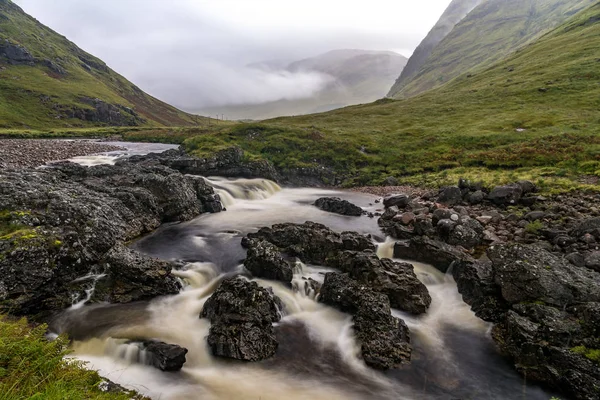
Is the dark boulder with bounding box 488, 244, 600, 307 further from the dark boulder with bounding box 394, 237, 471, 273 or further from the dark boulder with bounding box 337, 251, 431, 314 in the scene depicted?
the dark boulder with bounding box 337, 251, 431, 314

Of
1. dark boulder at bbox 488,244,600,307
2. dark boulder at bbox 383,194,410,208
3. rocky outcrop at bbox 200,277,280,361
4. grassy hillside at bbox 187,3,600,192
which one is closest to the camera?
rocky outcrop at bbox 200,277,280,361

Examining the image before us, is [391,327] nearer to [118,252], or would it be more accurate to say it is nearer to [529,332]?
[529,332]

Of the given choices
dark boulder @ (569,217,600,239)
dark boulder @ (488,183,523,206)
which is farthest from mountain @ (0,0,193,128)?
dark boulder @ (569,217,600,239)

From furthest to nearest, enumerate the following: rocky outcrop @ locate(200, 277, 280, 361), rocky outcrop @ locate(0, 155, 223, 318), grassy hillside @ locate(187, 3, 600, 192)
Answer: grassy hillside @ locate(187, 3, 600, 192), rocky outcrop @ locate(0, 155, 223, 318), rocky outcrop @ locate(200, 277, 280, 361)

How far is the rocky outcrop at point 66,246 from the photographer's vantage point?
14.1 meters

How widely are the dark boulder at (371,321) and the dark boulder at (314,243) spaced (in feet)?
10.7

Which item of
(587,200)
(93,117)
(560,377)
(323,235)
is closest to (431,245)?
(323,235)

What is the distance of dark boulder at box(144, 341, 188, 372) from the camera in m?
11.6

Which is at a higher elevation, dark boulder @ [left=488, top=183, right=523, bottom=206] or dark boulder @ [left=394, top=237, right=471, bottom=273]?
dark boulder @ [left=488, top=183, right=523, bottom=206]

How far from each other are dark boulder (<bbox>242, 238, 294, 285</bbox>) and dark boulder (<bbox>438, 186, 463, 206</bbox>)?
66.1 ft

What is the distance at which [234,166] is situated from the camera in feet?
156

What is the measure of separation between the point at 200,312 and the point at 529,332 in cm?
1357

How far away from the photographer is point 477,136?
5784cm

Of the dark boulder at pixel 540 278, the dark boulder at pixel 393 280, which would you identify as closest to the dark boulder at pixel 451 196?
the dark boulder at pixel 540 278
